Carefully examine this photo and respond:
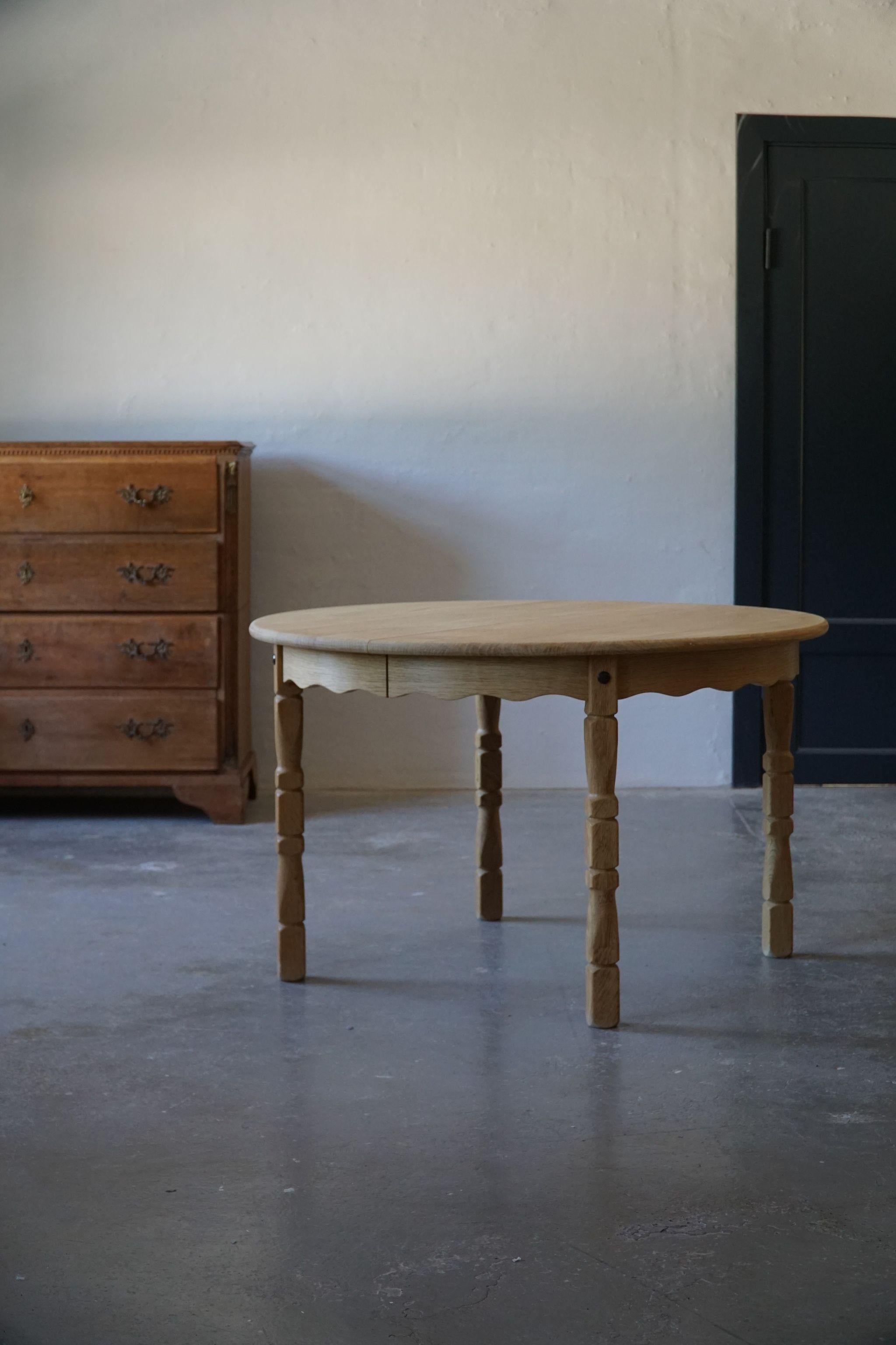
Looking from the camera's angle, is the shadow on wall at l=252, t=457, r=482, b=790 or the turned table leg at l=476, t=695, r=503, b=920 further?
the shadow on wall at l=252, t=457, r=482, b=790

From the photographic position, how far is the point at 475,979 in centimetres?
325

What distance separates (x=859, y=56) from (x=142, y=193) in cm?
288

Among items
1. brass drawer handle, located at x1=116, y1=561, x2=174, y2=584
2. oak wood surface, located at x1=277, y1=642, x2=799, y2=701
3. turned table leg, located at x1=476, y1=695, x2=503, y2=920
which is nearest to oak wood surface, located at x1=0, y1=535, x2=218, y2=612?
brass drawer handle, located at x1=116, y1=561, x2=174, y2=584

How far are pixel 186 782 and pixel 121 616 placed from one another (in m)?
0.65

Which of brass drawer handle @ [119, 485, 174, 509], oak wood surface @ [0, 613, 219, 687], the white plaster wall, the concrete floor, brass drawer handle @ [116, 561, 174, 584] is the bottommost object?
the concrete floor

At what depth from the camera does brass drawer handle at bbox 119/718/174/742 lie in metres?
5.00

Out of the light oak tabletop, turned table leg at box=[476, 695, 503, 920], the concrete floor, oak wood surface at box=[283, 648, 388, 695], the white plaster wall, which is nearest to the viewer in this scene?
the concrete floor

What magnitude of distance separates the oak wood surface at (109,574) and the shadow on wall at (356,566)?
2.02ft

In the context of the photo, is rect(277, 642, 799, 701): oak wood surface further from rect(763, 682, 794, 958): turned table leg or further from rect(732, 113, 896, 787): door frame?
rect(732, 113, 896, 787): door frame

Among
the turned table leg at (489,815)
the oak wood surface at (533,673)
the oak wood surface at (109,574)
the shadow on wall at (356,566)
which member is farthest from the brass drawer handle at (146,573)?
the oak wood surface at (533,673)

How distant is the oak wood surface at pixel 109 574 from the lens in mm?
4945

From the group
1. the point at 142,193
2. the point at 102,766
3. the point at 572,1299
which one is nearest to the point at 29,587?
the point at 102,766

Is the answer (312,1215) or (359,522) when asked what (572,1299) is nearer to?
(312,1215)

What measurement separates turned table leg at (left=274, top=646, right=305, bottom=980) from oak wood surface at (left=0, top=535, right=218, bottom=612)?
1.87m
